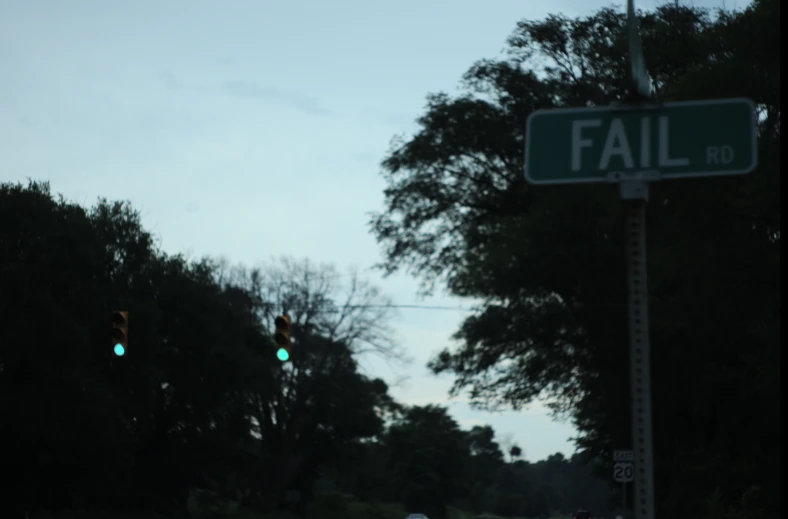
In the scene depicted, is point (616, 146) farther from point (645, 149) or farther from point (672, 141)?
point (672, 141)

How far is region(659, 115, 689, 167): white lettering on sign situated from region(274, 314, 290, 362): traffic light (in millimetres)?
19751

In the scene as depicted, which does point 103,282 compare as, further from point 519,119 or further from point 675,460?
point 675,460

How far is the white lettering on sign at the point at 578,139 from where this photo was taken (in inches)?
175

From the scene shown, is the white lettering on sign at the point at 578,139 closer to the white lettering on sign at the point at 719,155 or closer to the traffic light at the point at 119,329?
the white lettering on sign at the point at 719,155

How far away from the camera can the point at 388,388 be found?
8238 centimetres

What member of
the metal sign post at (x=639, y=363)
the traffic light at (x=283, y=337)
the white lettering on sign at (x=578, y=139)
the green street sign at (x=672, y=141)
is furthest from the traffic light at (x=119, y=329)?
the metal sign post at (x=639, y=363)

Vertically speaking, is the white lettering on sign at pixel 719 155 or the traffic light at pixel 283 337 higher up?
the traffic light at pixel 283 337

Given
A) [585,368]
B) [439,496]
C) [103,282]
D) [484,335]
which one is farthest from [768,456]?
[439,496]

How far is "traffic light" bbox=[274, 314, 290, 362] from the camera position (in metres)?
23.8

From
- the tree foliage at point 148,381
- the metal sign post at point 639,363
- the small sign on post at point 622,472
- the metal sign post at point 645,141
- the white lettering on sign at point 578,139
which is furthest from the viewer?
the tree foliage at point 148,381

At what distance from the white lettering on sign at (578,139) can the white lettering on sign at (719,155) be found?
443 mm

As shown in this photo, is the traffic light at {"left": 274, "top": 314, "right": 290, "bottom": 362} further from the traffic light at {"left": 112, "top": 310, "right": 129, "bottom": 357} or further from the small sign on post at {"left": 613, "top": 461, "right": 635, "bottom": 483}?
the small sign on post at {"left": 613, "top": 461, "right": 635, "bottom": 483}

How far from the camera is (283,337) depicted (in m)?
23.8

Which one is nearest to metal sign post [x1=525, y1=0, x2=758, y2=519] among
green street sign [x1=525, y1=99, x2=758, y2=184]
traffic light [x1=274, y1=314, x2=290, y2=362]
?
green street sign [x1=525, y1=99, x2=758, y2=184]
